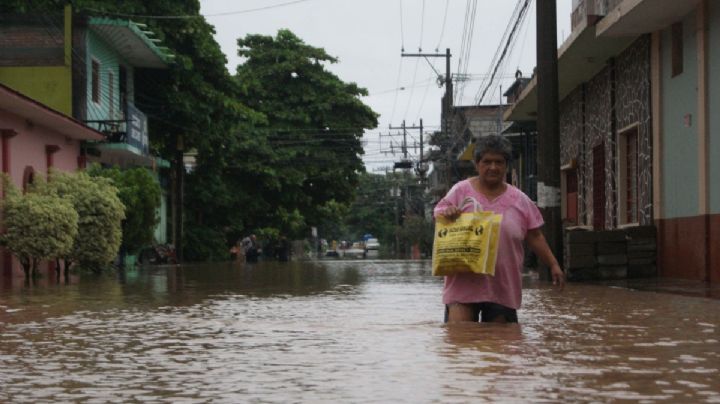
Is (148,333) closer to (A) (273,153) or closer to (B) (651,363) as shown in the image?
(B) (651,363)

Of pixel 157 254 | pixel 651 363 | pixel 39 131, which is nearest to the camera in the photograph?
pixel 651 363

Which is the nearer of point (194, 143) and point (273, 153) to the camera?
point (194, 143)

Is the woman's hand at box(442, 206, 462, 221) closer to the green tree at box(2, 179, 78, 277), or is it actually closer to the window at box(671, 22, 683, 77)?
the window at box(671, 22, 683, 77)

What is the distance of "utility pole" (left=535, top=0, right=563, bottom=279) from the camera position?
16328 millimetres

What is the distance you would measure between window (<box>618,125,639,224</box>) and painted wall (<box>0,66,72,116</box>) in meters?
16.7

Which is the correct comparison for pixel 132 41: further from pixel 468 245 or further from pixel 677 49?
pixel 468 245

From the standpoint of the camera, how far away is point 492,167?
23.1ft

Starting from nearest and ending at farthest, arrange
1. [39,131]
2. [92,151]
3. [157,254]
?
[39,131] → [92,151] → [157,254]

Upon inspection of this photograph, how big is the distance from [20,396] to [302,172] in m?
48.0

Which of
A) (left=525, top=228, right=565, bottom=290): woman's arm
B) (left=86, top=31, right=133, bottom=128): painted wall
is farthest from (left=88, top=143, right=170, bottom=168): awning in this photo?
(left=525, top=228, right=565, bottom=290): woman's arm

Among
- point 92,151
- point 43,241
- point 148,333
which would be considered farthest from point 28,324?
point 92,151

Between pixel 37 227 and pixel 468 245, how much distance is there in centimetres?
1524

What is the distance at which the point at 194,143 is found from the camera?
40.4 metres

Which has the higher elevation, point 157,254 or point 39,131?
point 39,131
